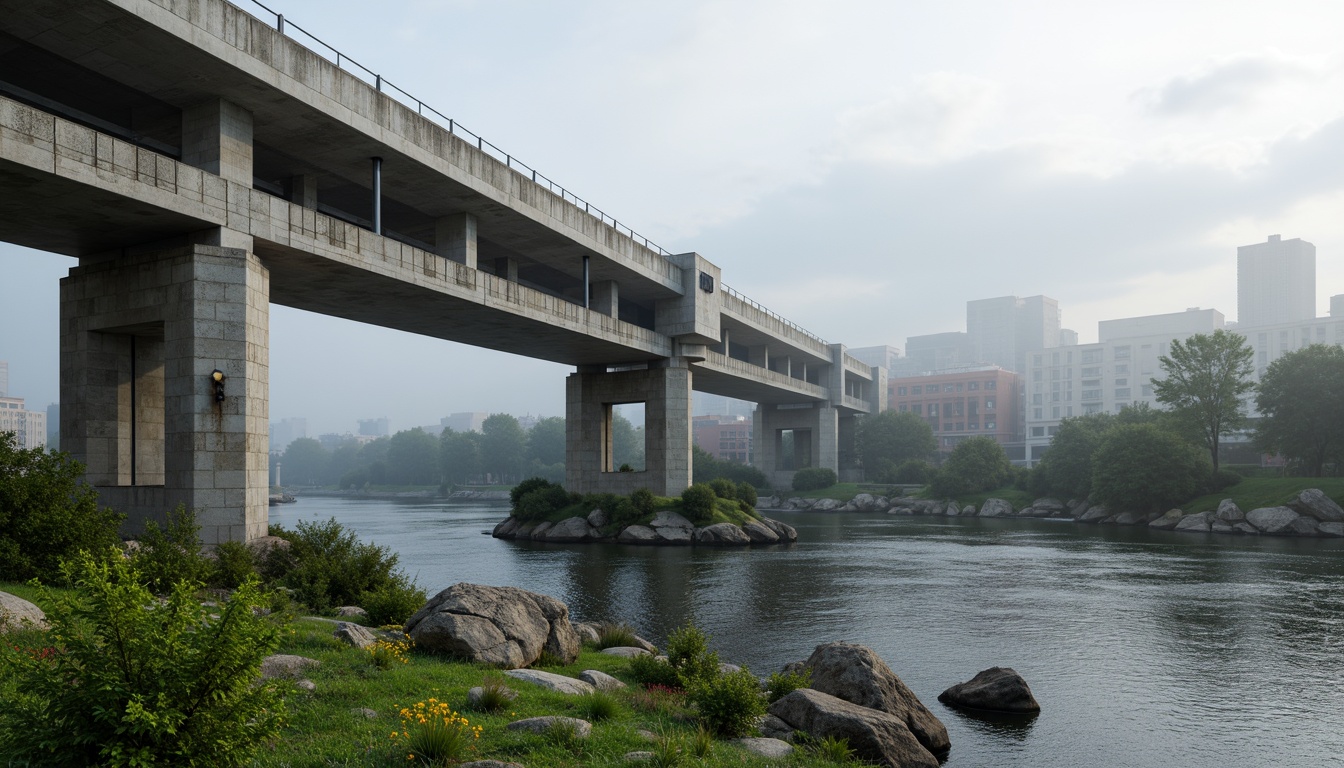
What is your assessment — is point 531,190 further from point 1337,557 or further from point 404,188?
point 1337,557

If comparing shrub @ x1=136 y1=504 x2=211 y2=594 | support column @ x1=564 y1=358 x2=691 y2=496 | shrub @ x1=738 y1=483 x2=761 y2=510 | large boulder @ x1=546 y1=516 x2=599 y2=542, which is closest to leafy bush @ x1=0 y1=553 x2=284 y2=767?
shrub @ x1=136 y1=504 x2=211 y2=594

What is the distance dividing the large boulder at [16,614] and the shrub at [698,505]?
44.2m

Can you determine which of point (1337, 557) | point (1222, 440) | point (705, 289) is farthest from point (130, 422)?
point (1222, 440)

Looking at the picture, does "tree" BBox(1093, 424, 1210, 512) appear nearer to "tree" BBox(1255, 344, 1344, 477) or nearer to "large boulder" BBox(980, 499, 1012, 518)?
"tree" BBox(1255, 344, 1344, 477)

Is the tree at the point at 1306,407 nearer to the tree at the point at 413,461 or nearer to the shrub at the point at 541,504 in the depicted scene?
the shrub at the point at 541,504

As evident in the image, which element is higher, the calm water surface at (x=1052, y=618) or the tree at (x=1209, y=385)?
the tree at (x=1209, y=385)

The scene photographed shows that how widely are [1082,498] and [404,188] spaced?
69412mm

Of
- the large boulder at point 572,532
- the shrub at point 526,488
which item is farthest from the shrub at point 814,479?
the large boulder at point 572,532

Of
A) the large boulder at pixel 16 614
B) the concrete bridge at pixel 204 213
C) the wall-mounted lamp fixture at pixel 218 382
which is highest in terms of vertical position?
the concrete bridge at pixel 204 213

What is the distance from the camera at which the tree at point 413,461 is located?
187 meters

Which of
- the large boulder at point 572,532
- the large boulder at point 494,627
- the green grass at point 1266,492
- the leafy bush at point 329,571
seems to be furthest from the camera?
the green grass at point 1266,492

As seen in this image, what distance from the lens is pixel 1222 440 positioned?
124 meters

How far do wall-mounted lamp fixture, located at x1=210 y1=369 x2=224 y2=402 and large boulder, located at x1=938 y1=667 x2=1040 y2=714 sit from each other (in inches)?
884

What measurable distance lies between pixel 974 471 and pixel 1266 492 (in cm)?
2913
